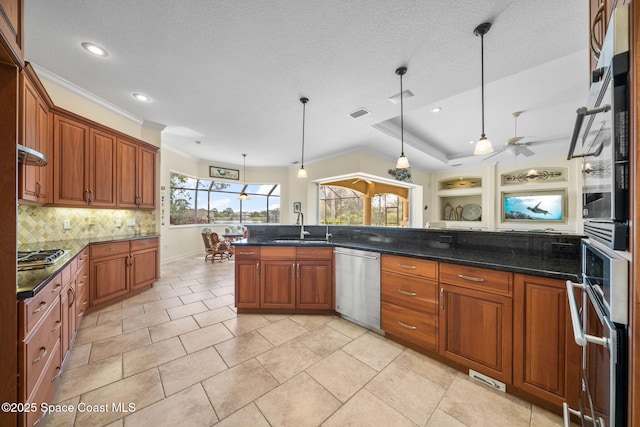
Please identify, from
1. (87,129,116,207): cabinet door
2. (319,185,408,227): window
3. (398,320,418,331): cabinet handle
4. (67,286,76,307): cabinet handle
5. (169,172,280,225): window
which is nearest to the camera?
(67,286,76,307): cabinet handle

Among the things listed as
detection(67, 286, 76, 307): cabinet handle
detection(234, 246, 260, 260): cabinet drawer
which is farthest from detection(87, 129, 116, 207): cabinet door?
detection(234, 246, 260, 260): cabinet drawer

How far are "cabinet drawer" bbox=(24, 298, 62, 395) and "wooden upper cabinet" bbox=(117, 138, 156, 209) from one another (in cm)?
224

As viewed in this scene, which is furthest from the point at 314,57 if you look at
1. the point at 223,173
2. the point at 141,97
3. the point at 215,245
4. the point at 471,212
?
the point at 471,212

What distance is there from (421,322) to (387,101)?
267 cm

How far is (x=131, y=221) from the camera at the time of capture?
364 cm

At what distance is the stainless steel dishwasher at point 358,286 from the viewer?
2.31 metres

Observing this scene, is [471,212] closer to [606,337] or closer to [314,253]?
[314,253]

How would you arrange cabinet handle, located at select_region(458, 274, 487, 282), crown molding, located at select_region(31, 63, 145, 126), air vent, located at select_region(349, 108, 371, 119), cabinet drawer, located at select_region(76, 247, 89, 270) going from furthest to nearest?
1. air vent, located at select_region(349, 108, 371, 119)
2. crown molding, located at select_region(31, 63, 145, 126)
3. cabinet drawer, located at select_region(76, 247, 89, 270)
4. cabinet handle, located at select_region(458, 274, 487, 282)

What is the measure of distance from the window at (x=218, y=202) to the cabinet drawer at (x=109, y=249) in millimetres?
3293

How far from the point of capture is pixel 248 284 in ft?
9.04

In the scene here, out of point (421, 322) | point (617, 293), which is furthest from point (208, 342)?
point (617, 293)

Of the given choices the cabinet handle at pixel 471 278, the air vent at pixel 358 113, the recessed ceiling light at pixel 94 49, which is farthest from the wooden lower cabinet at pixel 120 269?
the cabinet handle at pixel 471 278

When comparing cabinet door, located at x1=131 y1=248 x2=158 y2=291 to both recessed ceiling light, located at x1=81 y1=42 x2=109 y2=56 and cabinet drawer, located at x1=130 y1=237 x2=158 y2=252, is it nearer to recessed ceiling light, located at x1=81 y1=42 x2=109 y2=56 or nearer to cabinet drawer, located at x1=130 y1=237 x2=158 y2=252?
cabinet drawer, located at x1=130 y1=237 x2=158 y2=252

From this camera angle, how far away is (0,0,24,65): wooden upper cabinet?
0.96 meters
